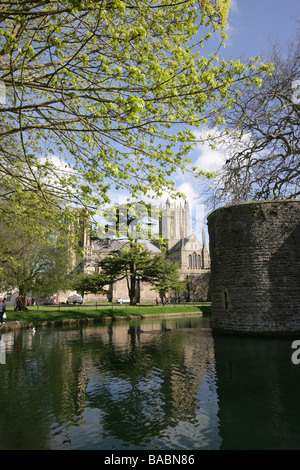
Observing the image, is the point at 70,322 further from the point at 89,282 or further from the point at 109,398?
the point at 109,398

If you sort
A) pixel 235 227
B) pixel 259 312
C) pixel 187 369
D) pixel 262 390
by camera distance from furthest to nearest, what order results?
pixel 235 227 < pixel 259 312 < pixel 187 369 < pixel 262 390

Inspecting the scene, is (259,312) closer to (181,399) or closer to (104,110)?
(181,399)

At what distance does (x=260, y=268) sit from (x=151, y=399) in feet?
31.2

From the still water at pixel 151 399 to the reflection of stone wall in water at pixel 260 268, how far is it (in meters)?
3.00

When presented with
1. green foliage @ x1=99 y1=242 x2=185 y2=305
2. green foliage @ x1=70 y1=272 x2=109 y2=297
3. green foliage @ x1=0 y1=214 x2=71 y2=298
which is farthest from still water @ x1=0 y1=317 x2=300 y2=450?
green foliage @ x1=99 y1=242 x2=185 y2=305

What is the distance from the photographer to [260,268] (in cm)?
1426

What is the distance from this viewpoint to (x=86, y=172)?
768cm

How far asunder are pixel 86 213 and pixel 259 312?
986 centimetres

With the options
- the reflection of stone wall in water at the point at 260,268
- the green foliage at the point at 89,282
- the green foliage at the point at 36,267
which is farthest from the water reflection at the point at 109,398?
the green foliage at the point at 89,282

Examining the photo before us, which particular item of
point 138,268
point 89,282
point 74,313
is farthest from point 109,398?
point 138,268

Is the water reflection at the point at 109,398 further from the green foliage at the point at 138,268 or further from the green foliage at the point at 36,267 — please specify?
the green foliage at the point at 138,268

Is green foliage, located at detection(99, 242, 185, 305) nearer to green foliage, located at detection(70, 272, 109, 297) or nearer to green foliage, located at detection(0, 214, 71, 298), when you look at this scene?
green foliage, located at detection(70, 272, 109, 297)

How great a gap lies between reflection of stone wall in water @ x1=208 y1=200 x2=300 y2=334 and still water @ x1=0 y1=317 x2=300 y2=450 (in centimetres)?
300

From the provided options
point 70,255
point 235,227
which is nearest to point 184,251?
point 70,255
